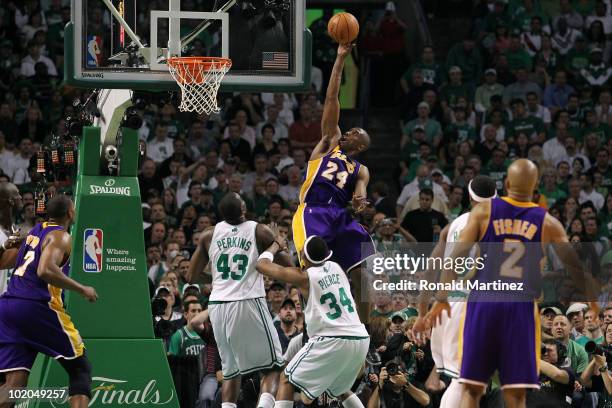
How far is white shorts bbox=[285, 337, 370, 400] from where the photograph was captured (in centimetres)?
1056

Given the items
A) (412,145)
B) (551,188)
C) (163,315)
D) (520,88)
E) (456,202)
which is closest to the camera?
(163,315)

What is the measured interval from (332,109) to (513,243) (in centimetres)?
316

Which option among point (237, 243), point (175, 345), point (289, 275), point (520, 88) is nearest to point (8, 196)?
point (237, 243)

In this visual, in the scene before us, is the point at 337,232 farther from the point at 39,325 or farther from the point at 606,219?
the point at 606,219

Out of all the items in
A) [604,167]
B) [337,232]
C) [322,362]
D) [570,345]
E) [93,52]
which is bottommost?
[570,345]

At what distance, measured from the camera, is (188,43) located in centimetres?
1258

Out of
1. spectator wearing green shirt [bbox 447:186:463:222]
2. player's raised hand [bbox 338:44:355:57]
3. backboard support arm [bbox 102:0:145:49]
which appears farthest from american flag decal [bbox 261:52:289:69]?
spectator wearing green shirt [bbox 447:186:463:222]

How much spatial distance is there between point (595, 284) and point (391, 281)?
7.78 ft

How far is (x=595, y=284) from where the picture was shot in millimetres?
14828

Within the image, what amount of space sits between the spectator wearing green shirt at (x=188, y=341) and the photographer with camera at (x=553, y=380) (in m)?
3.34

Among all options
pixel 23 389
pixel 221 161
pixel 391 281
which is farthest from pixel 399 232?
pixel 23 389

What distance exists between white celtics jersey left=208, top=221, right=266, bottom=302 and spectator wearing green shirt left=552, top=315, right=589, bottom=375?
3.15m

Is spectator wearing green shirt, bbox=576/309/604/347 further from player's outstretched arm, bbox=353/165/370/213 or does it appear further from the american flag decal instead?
the american flag decal

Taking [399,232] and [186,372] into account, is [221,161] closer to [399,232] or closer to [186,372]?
[399,232]
